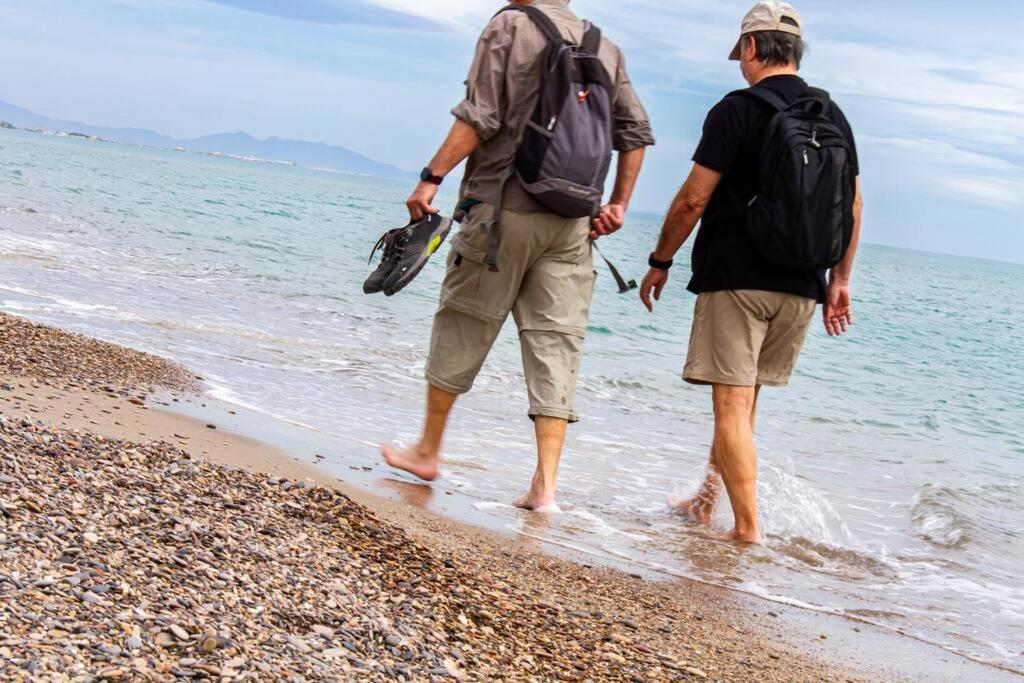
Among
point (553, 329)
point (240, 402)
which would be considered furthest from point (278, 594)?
point (240, 402)

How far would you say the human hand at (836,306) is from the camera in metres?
4.96

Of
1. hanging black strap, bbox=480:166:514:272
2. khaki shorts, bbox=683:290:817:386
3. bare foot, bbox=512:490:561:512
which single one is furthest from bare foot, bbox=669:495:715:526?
hanging black strap, bbox=480:166:514:272

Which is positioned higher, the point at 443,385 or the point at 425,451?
the point at 443,385

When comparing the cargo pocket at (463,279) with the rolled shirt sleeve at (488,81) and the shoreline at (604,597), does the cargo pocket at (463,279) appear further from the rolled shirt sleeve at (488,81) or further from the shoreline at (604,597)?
the shoreline at (604,597)

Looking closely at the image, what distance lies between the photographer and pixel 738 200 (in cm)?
471

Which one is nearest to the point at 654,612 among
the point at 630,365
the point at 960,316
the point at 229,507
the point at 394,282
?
the point at 229,507

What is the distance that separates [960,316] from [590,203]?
106 ft

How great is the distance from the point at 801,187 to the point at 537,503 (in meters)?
1.78

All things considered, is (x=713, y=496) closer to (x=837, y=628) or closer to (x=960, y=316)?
(x=837, y=628)

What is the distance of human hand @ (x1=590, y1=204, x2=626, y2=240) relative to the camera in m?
4.78

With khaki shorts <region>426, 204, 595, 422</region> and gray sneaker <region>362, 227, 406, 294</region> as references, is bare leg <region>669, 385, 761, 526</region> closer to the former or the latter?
khaki shorts <region>426, 204, 595, 422</region>

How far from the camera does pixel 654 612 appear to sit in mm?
3574

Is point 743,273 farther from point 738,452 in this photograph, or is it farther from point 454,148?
point 454,148

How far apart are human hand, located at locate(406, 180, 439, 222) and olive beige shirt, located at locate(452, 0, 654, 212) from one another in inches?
9.3
